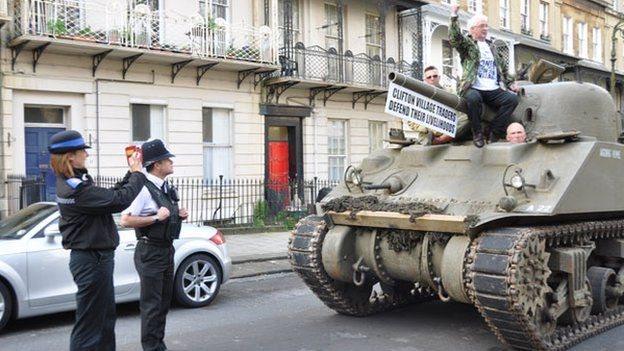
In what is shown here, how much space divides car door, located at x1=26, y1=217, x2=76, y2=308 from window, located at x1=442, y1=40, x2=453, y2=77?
65.8ft

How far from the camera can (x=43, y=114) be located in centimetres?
1503

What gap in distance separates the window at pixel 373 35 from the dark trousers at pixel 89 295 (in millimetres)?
18061

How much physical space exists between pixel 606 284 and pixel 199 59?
1175 centimetres

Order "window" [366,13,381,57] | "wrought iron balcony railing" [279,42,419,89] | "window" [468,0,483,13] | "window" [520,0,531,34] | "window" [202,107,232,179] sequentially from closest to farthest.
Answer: "window" [202,107,232,179] → "wrought iron balcony railing" [279,42,419,89] → "window" [366,13,381,57] → "window" [468,0,483,13] → "window" [520,0,531,34]

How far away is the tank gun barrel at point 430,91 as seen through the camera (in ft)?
20.9

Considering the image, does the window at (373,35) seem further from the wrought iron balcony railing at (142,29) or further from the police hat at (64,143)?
the police hat at (64,143)

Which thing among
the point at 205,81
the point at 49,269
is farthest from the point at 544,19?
the point at 49,269

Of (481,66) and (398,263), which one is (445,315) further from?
(481,66)

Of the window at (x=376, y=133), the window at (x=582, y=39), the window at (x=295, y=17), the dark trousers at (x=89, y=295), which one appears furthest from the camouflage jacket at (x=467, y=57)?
the window at (x=582, y=39)

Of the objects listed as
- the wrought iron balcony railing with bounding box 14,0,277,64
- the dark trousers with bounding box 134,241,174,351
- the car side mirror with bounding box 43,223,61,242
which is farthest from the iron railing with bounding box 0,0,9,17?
the dark trousers with bounding box 134,241,174,351

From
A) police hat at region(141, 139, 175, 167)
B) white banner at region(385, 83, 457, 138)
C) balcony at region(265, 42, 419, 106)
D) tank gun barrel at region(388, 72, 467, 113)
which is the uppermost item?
balcony at region(265, 42, 419, 106)

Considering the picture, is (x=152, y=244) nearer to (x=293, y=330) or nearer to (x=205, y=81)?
(x=293, y=330)

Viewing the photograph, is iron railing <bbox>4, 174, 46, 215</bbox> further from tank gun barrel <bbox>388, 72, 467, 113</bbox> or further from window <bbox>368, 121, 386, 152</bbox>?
window <bbox>368, 121, 386, 152</bbox>

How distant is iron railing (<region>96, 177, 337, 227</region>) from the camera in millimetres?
16781
